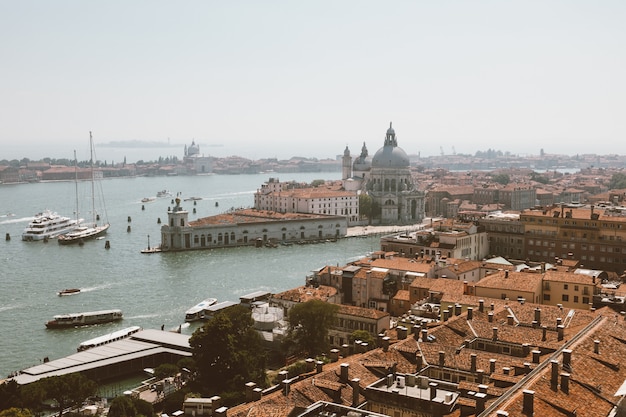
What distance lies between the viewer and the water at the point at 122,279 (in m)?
22.4

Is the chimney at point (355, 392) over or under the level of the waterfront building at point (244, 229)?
over

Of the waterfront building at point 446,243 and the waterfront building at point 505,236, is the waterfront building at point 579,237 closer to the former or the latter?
the waterfront building at point 505,236

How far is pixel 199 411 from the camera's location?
36.6 ft

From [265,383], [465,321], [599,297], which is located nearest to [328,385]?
[465,321]

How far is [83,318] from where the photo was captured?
926 inches

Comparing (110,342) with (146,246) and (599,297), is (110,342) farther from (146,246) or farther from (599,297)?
(146,246)

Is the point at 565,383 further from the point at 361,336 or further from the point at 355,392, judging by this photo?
the point at 361,336

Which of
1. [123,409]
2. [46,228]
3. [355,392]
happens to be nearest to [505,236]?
[123,409]

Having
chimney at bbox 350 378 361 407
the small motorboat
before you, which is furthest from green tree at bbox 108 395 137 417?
the small motorboat

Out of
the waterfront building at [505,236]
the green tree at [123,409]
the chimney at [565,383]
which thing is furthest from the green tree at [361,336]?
the waterfront building at [505,236]

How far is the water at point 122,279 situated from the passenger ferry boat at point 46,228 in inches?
39.5

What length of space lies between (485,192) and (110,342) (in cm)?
5697

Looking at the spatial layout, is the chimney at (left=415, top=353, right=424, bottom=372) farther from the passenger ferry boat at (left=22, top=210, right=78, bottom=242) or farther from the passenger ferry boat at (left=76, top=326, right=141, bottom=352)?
the passenger ferry boat at (left=22, top=210, right=78, bottom=242)

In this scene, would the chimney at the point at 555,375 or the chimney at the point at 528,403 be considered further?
the chimney at the point at 555,375
